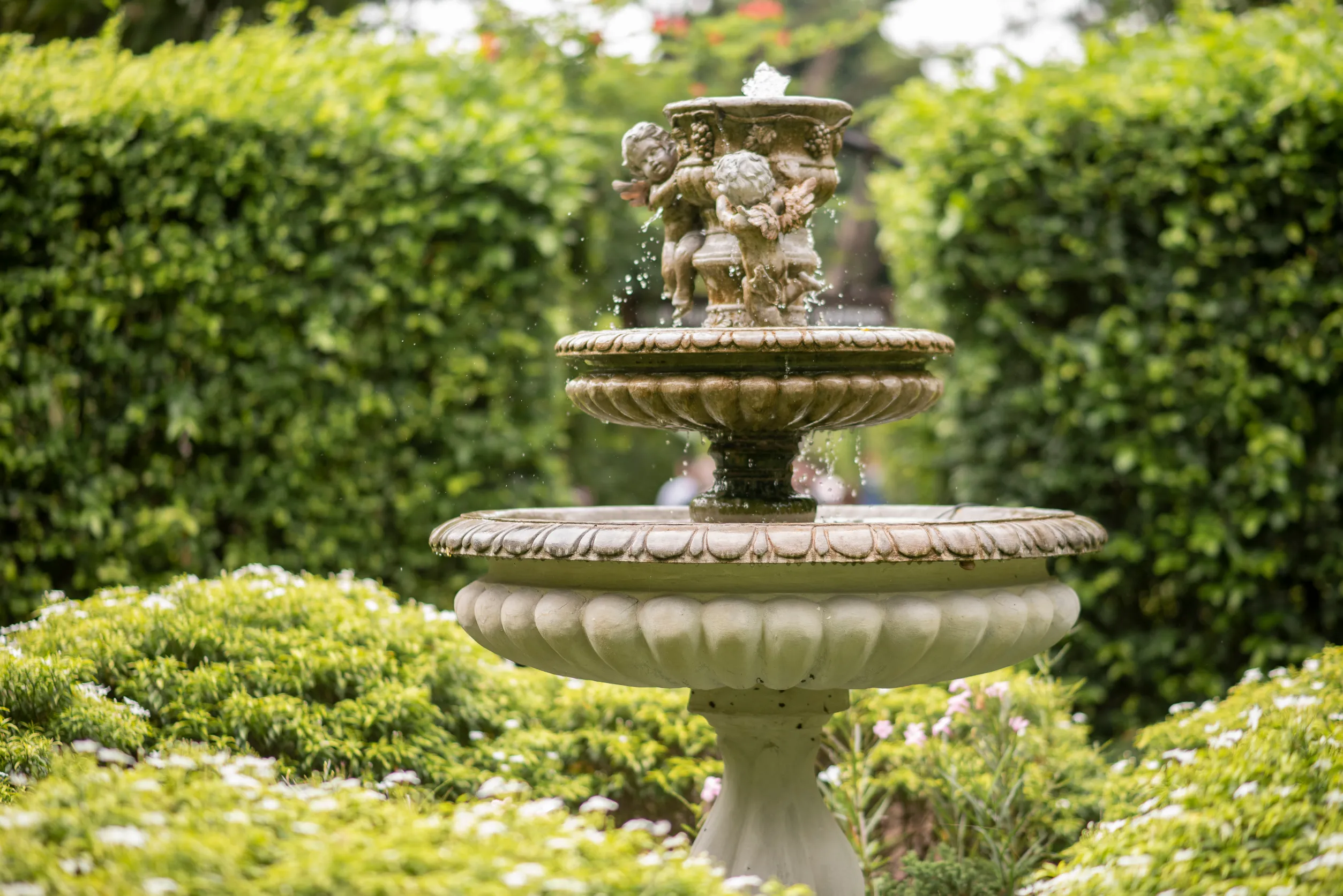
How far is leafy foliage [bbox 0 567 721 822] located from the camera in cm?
375

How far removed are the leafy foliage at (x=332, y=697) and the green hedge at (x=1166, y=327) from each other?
2.34m

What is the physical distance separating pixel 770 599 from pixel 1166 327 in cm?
348

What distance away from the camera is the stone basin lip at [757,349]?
10.6ft

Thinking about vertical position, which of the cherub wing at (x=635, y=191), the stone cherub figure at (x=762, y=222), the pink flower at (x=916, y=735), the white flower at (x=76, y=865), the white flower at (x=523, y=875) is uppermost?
the cherub wing at (x=635, y=191)

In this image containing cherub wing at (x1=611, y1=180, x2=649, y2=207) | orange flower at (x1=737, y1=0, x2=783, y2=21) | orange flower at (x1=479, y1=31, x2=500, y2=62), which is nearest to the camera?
cherub wing at (x1=611, y1=180, x2=649, y2=207)

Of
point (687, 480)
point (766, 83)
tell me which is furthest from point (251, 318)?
point (687, 480)

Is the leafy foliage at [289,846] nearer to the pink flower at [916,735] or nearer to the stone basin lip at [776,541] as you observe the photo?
the stone basin lip at [776,541]

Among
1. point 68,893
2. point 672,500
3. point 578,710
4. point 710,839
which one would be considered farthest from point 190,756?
point 672,500

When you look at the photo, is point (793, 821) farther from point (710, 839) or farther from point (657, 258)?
point (657, 258)

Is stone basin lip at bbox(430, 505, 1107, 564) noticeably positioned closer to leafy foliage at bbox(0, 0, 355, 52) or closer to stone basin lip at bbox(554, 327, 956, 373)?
stone basin lip at bbox(554, 327, 956, 373)

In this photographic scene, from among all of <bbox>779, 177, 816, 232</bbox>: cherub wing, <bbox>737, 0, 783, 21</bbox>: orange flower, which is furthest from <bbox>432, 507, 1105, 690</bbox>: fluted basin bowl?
<bbox>737, 0, 783, 21</bbox>: orange flower

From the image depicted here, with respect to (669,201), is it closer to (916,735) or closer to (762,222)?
(762,222)

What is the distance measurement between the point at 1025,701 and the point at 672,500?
5943mm

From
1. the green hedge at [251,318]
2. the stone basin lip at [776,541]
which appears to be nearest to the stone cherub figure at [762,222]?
the stone basin lip at [776,541]
